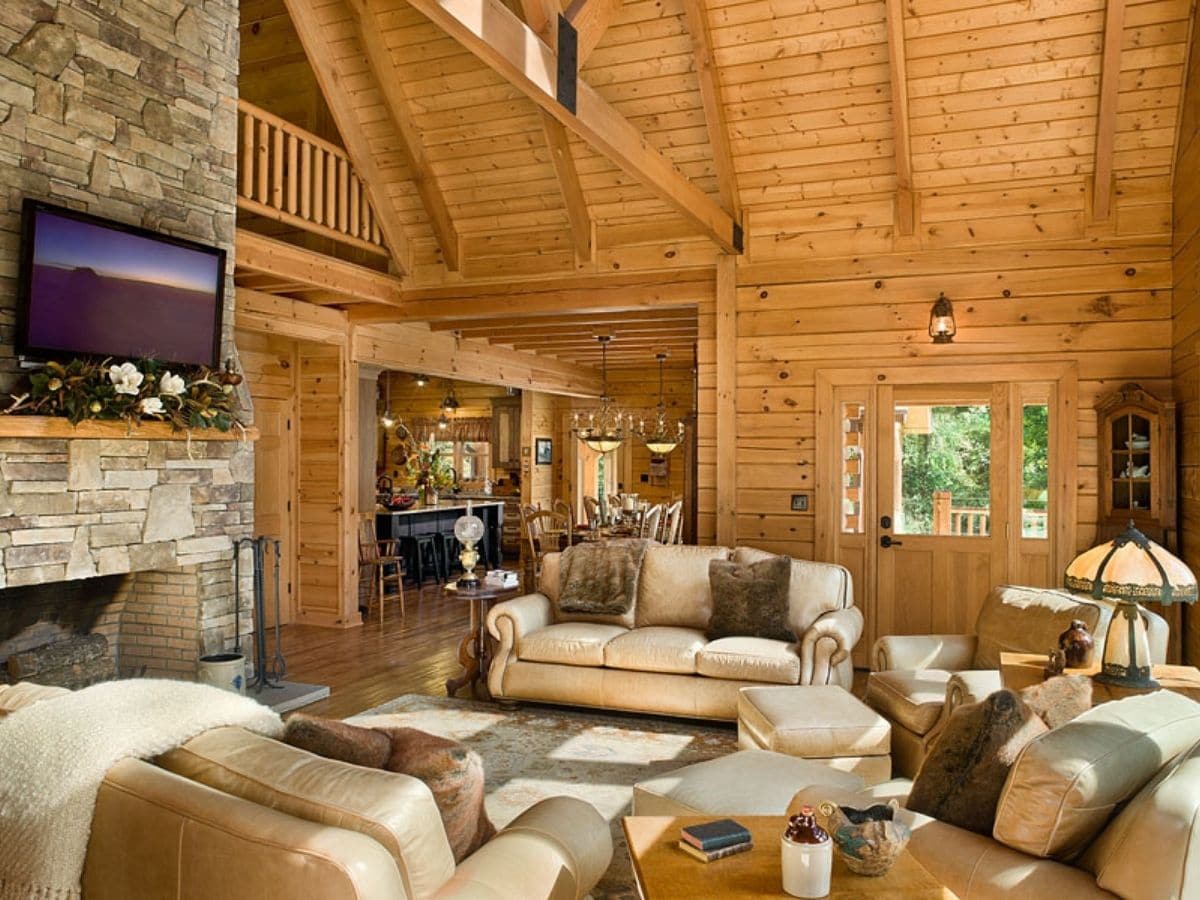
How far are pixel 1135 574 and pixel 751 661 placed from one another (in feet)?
6.87

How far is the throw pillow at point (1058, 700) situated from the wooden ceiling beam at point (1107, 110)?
161 inches

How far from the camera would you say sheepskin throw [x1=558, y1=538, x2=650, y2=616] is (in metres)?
5.54

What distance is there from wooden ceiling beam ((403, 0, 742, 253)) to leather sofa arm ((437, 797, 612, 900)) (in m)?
2.37

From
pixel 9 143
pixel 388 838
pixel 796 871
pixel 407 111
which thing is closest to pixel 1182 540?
pixel 796 871

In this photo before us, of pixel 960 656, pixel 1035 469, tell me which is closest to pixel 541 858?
pixel 960 656

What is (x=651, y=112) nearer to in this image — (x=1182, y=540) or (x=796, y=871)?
(x=1182, y=540)

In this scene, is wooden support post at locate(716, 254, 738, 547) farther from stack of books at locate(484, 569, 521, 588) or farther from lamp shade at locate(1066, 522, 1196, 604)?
lamp shade at locate(1066, 522, 1196, 604)

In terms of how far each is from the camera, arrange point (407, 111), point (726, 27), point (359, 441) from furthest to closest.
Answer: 1. point (359, 441)
2. point (407, 111)
3. point (726, 27)

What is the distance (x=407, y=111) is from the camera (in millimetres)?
6586

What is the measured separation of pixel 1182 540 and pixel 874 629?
1.95 meters

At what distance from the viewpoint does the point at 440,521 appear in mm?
10633

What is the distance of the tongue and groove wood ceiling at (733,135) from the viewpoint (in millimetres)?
5211

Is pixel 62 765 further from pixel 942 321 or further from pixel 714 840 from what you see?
pixel 942 321

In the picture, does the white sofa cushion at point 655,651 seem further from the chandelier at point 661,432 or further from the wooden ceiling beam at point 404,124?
the chandelier at point 661,432
